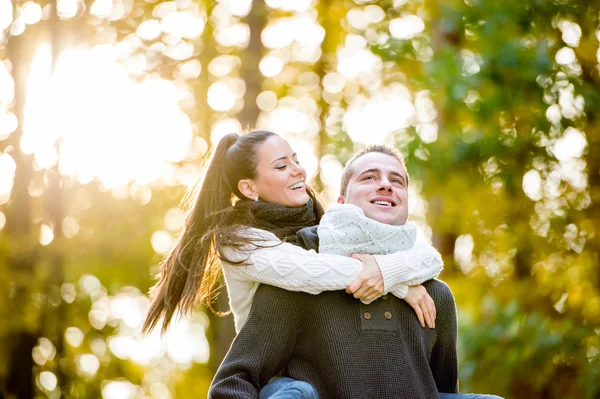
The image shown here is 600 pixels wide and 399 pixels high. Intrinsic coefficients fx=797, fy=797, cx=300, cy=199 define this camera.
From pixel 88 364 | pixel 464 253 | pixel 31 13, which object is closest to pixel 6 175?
pixel 31 13

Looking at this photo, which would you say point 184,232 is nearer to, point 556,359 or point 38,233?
point 556,359

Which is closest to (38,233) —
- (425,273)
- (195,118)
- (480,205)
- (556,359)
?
(195,118)

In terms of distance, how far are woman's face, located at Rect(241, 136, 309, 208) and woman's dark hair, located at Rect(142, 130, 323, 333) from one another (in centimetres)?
4

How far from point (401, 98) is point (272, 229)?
8232 millimetres

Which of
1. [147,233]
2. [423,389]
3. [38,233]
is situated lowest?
[147,233]

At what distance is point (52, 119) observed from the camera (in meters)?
10.2

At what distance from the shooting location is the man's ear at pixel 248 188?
346 centimetres

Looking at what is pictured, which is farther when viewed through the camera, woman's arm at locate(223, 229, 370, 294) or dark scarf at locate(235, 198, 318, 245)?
dark scarf at locate(235, 198, 318, 245)

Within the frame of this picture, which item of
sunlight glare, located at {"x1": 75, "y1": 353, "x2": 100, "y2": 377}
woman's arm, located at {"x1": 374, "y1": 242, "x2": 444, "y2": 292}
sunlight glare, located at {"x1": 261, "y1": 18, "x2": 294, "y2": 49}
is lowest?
sunlight glare, located at {"x1": 75, "y1": 353, "x2": 100, "y2": 377}

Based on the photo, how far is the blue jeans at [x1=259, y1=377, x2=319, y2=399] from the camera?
273 cm

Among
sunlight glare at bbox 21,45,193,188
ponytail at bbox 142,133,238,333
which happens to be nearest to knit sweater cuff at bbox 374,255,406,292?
ponytail at bbox 142,133,238,333

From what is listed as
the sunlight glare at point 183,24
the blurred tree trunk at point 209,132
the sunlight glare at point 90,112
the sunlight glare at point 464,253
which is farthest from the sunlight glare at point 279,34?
the sunlight glare at point 464,253

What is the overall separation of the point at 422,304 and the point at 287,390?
70 cm

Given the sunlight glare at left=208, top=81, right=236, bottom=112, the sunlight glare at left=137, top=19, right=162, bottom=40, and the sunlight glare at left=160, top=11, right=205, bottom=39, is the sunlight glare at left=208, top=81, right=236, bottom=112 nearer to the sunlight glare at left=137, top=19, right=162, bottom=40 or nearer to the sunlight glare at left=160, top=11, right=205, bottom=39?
the sunlight glare at left=160, top=11, right=205, bottom=39
